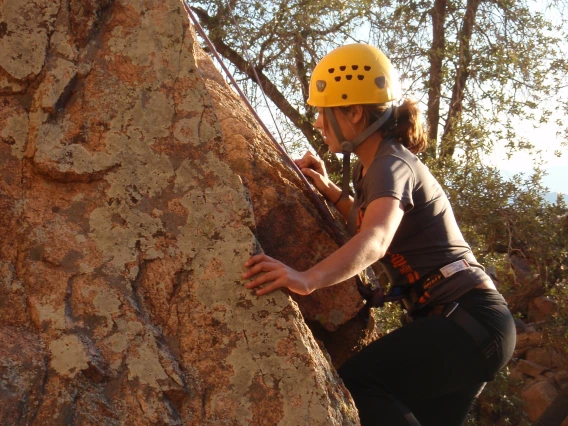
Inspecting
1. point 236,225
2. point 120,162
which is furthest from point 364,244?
point 120,162

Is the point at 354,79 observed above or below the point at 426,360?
above

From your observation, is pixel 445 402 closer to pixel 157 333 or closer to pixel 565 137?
pixel 157 333

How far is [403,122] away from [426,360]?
102cm

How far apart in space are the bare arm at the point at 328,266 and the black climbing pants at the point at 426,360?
0.52 m

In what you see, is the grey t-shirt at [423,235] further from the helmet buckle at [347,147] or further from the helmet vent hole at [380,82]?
the helmet vent hole at [380,82]

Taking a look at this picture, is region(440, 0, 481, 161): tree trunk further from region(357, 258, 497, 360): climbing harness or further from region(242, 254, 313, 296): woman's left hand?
region(242, 254, 313, 296): woman's left hand

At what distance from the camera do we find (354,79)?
10.9 ft

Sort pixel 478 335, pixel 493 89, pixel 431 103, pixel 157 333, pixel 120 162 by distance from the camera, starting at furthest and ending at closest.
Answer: pixel 431 103 < pixel 493 89 < pixel 478 335 < pixel 120 162 < pixel 157 333

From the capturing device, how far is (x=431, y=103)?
7953mm

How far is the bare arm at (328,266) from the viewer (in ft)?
8.67

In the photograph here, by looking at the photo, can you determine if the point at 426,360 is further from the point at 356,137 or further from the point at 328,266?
the point at 356,137

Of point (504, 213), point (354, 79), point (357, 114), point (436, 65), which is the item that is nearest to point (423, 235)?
point (357, 114)

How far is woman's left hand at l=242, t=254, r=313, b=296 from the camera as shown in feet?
8.64

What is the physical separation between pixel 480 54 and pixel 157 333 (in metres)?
5.93
